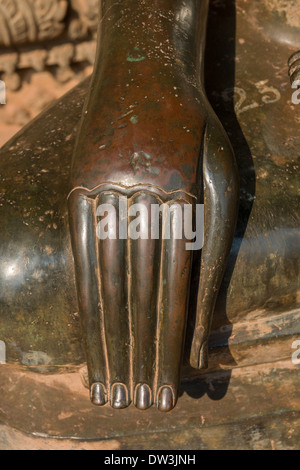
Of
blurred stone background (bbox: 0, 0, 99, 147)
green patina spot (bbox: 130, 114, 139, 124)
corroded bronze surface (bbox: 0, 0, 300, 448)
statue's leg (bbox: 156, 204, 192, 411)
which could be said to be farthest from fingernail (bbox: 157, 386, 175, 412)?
blurred stone background (bbox: 0, 0, 99, 147)

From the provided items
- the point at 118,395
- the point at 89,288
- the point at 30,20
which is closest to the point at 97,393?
the point at 118,395

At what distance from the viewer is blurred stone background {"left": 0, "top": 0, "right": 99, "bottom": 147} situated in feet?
4.77

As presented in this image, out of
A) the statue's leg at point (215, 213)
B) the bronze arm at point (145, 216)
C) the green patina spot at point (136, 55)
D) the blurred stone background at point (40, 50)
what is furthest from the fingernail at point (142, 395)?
the blurred stone background at point (40, 50)

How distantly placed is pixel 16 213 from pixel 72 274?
0.13 metres

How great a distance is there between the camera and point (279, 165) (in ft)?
3.39

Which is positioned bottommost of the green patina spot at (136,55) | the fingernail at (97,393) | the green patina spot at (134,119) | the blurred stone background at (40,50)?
the fingernail at (97,393)

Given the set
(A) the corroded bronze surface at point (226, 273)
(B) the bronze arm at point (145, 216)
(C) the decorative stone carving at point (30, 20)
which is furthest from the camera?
(C) the decorative stone carving at point (30, 20)

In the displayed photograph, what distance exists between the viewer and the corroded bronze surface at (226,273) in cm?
95

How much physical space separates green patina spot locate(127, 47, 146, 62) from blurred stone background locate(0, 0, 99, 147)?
23.7 inches

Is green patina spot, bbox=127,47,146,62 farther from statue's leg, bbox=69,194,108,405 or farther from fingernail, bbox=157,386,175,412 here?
fingernail, bbox=157,386,175,412

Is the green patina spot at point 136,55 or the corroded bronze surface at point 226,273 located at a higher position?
the green patina spot at point 136,55

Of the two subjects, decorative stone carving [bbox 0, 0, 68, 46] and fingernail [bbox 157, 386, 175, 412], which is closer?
fingernail [bbox 157, 386, 175, 412]

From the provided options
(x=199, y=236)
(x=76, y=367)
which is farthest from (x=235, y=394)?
(x=199, y=236)

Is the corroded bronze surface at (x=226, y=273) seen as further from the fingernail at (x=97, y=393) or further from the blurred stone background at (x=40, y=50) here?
the blurred stone background at (x=40, y=50)
